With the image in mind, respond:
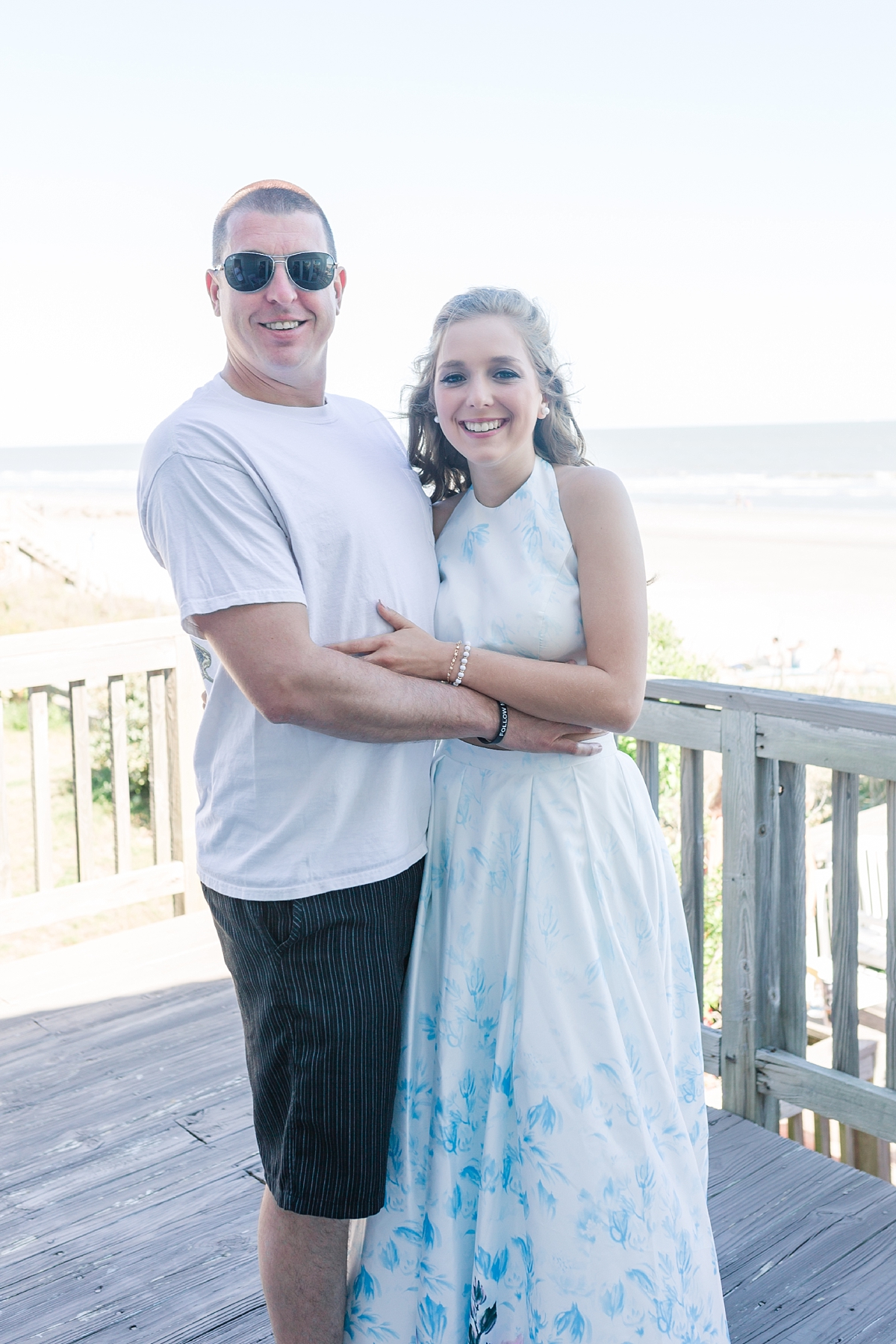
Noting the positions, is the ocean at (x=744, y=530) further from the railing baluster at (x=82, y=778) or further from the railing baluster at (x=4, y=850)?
the railing baluster at (x=4, y=850)

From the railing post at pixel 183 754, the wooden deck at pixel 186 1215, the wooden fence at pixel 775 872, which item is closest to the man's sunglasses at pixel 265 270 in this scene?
the wooden fence at pixel 775 872

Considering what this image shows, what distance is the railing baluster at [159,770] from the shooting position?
3.62 metres

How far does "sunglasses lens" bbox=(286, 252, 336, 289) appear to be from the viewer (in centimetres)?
159

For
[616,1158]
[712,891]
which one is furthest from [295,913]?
[712,891]

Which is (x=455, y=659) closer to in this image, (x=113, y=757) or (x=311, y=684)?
(x=311, y=684)

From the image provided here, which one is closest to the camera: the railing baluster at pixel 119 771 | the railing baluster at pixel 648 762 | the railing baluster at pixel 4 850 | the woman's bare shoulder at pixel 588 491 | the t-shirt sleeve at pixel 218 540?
the t-shirt sleeve at pixel 218 540

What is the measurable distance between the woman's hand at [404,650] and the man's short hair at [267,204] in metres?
0.59

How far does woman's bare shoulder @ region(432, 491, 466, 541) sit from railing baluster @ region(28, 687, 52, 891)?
193cm

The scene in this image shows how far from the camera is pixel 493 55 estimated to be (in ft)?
121

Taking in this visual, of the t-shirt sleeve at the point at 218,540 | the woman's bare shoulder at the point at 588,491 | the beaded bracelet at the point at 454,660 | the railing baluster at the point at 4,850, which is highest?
the woman's bare shoulder at the point at 588,491

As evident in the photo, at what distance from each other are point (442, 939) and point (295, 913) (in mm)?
263

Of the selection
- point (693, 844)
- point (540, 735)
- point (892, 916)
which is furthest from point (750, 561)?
point (540, 735)

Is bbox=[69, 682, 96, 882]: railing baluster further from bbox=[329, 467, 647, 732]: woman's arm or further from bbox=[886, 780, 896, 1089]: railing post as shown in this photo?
bbox=[886, 780, 896, 1089]: railing post

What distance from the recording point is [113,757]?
3498mm
